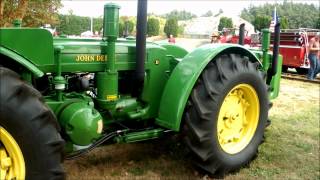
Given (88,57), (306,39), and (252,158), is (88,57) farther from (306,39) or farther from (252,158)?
(306,39)

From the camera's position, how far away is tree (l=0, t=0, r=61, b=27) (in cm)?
738

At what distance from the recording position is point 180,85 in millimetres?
3799

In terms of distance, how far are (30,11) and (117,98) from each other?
6.03 metres

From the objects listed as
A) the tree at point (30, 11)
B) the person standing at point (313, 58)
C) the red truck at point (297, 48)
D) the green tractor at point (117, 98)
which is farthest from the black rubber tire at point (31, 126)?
the red truck at point (297, 48)

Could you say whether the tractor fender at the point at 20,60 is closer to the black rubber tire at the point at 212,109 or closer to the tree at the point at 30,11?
the black rubber tire at the point at 212,109

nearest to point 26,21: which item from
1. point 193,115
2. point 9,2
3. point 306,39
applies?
point 9,2

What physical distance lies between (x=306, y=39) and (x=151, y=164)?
12976 mm

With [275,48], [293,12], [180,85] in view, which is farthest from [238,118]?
[293,12]

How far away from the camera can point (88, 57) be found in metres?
3.53

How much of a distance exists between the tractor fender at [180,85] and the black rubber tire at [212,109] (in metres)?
0.10

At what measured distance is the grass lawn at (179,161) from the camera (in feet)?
13.6

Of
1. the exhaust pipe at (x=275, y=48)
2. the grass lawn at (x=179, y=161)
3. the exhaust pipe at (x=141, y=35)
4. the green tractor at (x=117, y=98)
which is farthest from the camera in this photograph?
the exhaust pipe at (x=275, y=48)

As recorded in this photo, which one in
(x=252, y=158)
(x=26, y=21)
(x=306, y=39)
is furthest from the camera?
(x=306, y=39)

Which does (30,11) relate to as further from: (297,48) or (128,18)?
(297,48)
